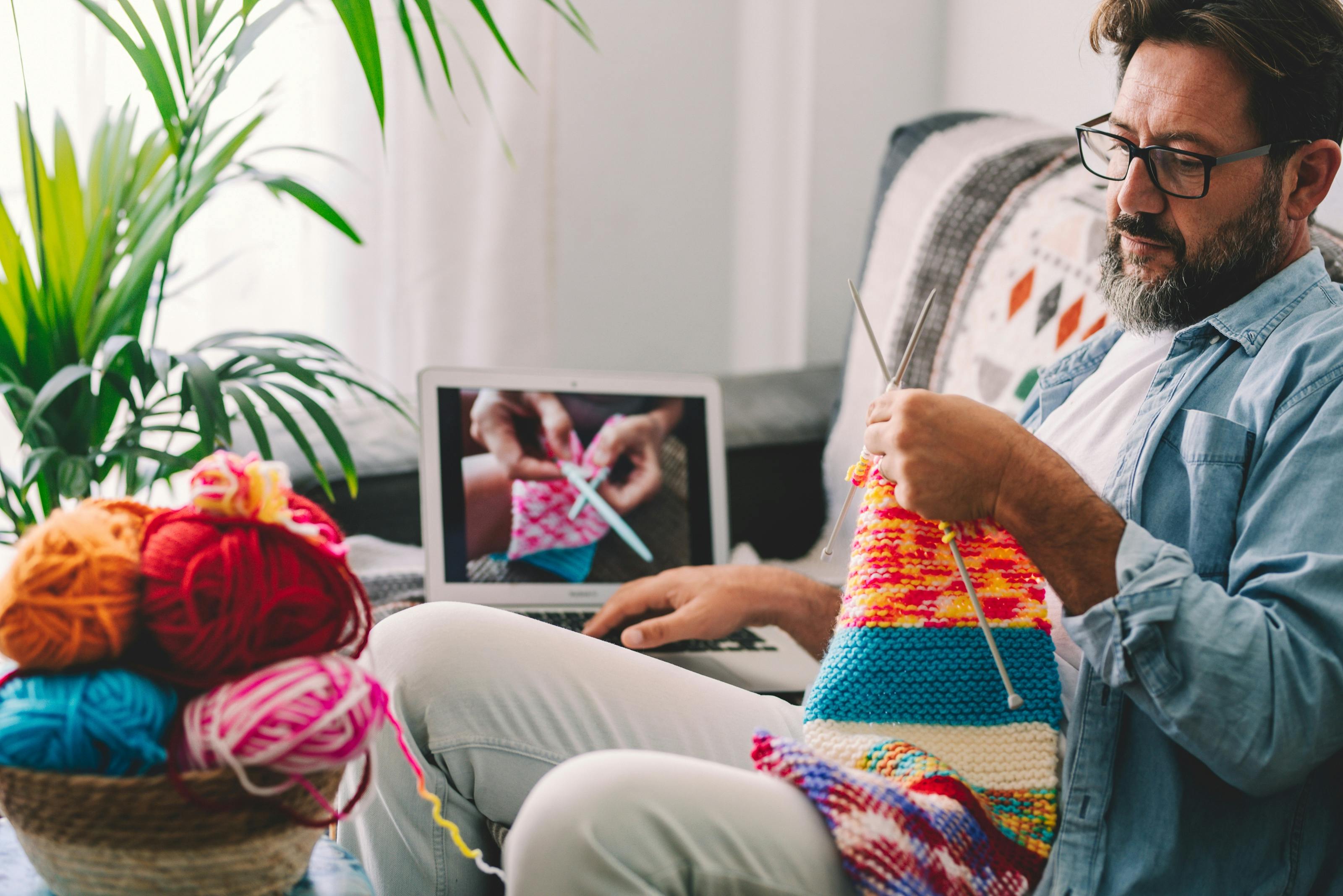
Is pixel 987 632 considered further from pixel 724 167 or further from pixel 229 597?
pixel 724 167

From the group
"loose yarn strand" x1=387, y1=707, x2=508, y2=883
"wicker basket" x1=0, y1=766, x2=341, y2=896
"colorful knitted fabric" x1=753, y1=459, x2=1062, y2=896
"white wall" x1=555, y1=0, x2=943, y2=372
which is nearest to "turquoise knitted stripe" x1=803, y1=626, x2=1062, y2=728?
"colorful knitted fabric" x1=753, y1=459, x2=1062, y2=896

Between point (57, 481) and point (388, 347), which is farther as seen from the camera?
point (388, 347)

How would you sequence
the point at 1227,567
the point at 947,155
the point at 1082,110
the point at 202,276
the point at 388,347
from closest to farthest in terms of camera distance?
the point at 1227,567 < the point at 202,276 < the point at 947,155 < the point at 1082,110 < the point at 388,347

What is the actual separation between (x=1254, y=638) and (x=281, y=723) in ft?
1.88

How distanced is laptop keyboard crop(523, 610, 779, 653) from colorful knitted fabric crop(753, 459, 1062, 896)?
1.19 feet

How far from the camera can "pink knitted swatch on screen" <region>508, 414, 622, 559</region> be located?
1329 mm

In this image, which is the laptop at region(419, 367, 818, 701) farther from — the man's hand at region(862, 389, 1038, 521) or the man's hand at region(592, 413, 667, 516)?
the man's hand at region(862, 389, 1038, 521)

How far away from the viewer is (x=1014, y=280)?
56.1 inches

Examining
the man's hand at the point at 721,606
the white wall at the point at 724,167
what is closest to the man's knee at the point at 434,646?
the man's hand at the point at 721,606

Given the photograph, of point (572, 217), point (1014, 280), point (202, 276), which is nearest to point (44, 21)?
point (202, 276)

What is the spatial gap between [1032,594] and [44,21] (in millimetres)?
1745

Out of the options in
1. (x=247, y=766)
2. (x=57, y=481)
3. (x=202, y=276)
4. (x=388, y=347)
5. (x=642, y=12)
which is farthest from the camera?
(x=642, y=12)

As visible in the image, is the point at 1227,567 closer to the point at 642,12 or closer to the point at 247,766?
the point at 247,766

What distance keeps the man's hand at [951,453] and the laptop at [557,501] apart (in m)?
0.47
